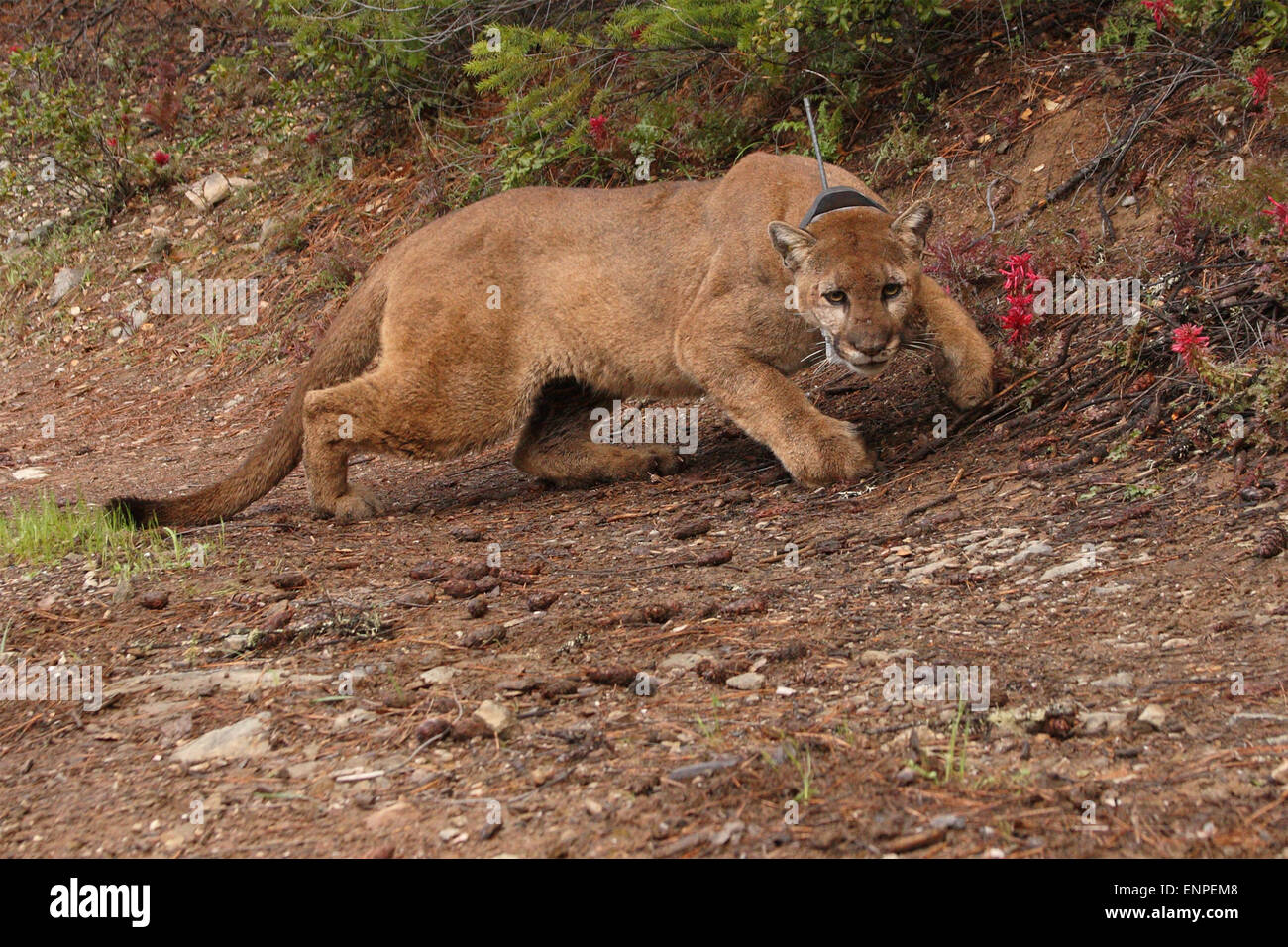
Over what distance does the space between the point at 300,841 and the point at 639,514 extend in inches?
120

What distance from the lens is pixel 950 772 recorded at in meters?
2.64

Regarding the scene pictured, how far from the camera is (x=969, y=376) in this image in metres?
5.34

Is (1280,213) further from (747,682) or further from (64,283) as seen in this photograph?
(64,283)

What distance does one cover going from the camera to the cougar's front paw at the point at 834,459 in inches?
208

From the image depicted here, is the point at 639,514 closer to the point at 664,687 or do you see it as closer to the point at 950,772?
Result: the point at 664,687

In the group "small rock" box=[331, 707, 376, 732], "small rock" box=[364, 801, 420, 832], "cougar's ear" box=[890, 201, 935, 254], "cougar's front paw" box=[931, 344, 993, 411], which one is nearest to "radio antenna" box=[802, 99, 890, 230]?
"cougar's ear" box=[890, 201, 935, 254]

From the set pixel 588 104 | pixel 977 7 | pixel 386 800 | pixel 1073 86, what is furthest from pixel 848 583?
pixel 588 104

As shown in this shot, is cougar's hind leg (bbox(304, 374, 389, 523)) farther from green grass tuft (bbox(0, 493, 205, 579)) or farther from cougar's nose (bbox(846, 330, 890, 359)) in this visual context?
cougar's nose (bbox(846, 330, 890, 359))

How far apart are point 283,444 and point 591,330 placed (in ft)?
5.23

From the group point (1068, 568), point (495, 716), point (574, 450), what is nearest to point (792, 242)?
point (574, 450)

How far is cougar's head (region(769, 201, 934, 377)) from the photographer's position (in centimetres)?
501

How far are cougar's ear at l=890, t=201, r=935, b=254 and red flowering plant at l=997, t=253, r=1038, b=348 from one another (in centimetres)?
38

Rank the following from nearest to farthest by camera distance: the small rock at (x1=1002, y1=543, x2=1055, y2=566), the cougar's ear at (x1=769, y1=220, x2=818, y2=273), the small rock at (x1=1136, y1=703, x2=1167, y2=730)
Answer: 1. the small rock at (x1=1136, y1=703, x2=1167, y2=730)
2. the small rock at (x1=1002, y1=543, x2=1055, y2=566)
3. the cougar's ear at (x1=769, y1=220, x2=818, y2=273)

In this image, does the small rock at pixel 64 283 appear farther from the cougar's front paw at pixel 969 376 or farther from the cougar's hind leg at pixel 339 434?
the cougar's front paw at pixel 969 376
